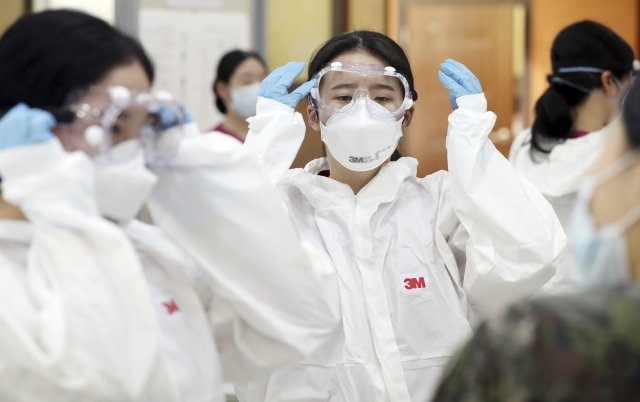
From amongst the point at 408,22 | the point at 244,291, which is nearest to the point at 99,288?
the point at 244,291

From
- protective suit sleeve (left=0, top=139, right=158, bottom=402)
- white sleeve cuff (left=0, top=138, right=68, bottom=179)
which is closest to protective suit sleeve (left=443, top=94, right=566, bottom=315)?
protective suit sleeve (left=0, top=139, right=158, bottom=402)

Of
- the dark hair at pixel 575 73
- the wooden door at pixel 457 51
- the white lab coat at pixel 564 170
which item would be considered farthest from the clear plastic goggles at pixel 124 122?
the wooden door at pixel 457 51

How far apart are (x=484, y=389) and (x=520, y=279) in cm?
105

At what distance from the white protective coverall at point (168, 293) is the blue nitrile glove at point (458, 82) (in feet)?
2.52

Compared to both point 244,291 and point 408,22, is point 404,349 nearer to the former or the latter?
point 244,291

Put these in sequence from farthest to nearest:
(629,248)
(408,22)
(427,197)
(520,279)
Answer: (408,22) < (427,197) < (520,279) < (629,248)

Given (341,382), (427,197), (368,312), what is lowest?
(341,382)

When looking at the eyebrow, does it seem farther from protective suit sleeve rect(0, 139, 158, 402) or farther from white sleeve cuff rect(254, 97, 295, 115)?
protective suit sleeve rect(0, 139, 158, 402)

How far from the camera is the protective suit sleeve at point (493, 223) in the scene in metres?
2.16

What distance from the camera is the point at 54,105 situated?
162 cm

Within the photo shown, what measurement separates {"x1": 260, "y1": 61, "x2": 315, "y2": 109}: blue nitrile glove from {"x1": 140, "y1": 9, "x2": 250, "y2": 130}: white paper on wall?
295 centimetres

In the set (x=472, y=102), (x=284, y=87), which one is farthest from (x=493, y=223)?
(x=284, y=87)

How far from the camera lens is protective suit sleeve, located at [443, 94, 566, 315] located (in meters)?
2.16

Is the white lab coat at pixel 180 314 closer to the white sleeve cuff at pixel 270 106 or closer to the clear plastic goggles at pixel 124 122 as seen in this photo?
the clear plastic goggles at pixel 124 122
